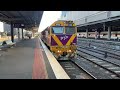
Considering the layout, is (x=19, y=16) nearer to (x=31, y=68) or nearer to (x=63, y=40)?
(x=63, y=40)

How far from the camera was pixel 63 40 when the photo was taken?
17.7 meters

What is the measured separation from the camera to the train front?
17719mm

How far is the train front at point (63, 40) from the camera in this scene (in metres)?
17.7

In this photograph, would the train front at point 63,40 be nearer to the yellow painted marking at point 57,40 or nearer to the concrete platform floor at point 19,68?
the yellow painted marking at point 57,40

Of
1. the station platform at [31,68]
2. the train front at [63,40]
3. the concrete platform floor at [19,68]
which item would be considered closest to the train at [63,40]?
the train front at [63,40]

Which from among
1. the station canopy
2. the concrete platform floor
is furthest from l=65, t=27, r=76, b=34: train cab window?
the station canopy

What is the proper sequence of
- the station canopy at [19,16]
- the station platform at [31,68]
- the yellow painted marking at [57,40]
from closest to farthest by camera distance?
1. the station platform at [31,68]
2. the yellow painted marking at [57,40]
3. the station canopy at [19,16]

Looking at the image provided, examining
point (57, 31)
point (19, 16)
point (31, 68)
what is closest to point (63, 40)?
point (57, 31)

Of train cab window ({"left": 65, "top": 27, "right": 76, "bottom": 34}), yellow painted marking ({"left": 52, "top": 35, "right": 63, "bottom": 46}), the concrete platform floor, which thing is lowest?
the concrete platform floor

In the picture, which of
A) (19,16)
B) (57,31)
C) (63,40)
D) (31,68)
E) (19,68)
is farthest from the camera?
(19,16)

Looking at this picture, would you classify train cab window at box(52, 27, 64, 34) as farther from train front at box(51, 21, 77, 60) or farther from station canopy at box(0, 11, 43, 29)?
station canopy at box(0, 11, 43, 29)
